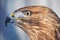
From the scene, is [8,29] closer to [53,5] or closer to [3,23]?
[3,23]

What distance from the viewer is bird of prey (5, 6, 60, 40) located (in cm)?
118

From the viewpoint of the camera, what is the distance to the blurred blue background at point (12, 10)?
4.05 feet

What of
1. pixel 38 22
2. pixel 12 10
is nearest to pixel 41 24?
pixel 38 22

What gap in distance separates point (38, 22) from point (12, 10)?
0.22 meters

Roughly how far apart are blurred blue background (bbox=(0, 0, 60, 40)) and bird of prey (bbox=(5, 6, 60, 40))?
0.11ft

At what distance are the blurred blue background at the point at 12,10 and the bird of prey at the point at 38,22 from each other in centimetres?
3

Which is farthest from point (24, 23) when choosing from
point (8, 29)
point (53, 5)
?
point (53, 5)

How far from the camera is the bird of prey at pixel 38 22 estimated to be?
118cm

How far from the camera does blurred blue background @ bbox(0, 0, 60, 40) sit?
1.23 meters

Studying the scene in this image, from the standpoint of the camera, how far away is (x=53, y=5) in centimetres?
124

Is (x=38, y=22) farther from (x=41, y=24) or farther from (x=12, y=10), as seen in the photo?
(x=12, y=10)

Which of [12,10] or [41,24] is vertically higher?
[12,10]

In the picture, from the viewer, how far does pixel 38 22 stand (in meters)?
1.20

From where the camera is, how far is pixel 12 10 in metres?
1.26
